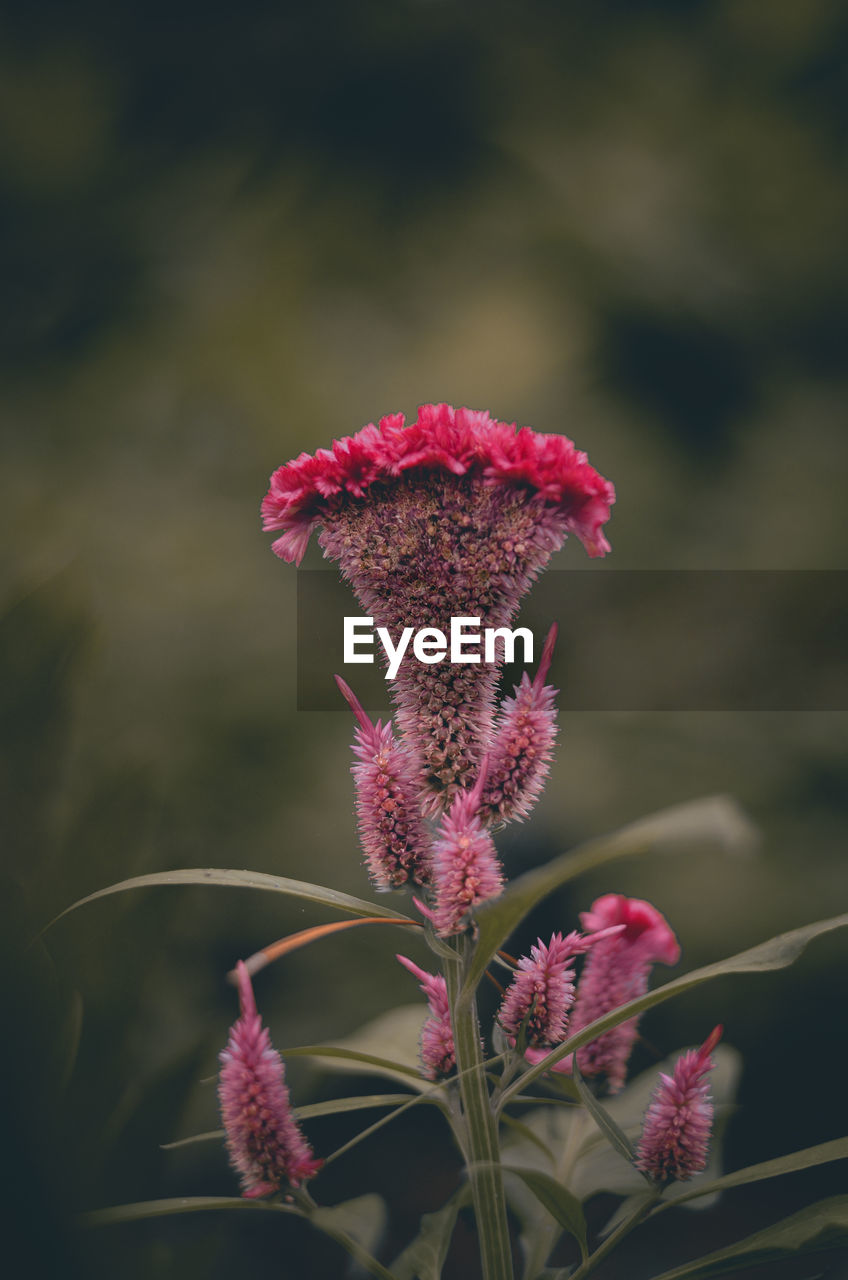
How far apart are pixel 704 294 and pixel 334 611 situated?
1.64ft

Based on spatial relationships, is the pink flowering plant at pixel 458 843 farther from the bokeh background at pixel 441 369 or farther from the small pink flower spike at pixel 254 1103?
the bokeh background at pixel 441 369

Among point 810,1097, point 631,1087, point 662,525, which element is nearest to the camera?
point 631,1087

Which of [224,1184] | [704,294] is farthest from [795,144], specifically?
[224,1184]

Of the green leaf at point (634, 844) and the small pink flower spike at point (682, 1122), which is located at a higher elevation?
the green leaf at point (634, 844)

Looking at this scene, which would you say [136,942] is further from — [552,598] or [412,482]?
[552,598]

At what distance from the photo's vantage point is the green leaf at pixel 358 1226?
0.25 metres

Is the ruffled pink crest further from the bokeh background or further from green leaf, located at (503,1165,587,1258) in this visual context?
the bokeh background

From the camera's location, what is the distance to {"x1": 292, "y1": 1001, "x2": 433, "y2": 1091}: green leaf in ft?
0.85

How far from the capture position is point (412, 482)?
0.87ft

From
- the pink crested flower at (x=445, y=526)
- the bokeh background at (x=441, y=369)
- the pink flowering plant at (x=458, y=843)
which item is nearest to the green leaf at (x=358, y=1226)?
the pink flowering plant at (x=458, y=843)

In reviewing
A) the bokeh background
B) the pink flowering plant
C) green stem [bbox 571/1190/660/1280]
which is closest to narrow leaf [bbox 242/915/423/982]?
the pink flowering plant

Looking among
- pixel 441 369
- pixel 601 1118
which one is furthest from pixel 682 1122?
pixel 441 369

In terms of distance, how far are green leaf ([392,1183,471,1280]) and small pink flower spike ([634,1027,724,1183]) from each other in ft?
0.20

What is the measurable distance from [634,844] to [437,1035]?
0.12 meters
